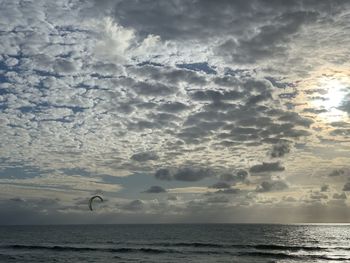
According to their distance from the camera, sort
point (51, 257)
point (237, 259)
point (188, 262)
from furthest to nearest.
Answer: point (51, 257)
point (237, 259)
point (188, 262)

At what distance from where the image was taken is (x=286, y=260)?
61750 millimetres

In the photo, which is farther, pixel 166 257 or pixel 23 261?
pixel 166 257

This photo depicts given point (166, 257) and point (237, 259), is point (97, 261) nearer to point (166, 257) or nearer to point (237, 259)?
point (166, 257)

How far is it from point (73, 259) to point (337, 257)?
39204 millimetres

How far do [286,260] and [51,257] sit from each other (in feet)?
112

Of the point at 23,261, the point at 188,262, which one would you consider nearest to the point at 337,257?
the point at 188,262

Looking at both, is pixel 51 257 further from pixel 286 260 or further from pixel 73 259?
pixel 286 260

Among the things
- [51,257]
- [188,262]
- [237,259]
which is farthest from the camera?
[51,257]

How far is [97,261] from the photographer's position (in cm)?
5856

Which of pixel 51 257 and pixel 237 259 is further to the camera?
pixel 51 257

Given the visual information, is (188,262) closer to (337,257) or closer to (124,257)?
(124,257)

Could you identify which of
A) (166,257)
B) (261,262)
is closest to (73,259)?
(166,257)

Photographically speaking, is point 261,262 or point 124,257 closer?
point 261,262

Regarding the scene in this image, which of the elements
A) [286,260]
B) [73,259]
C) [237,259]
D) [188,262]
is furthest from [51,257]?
[286,260]
